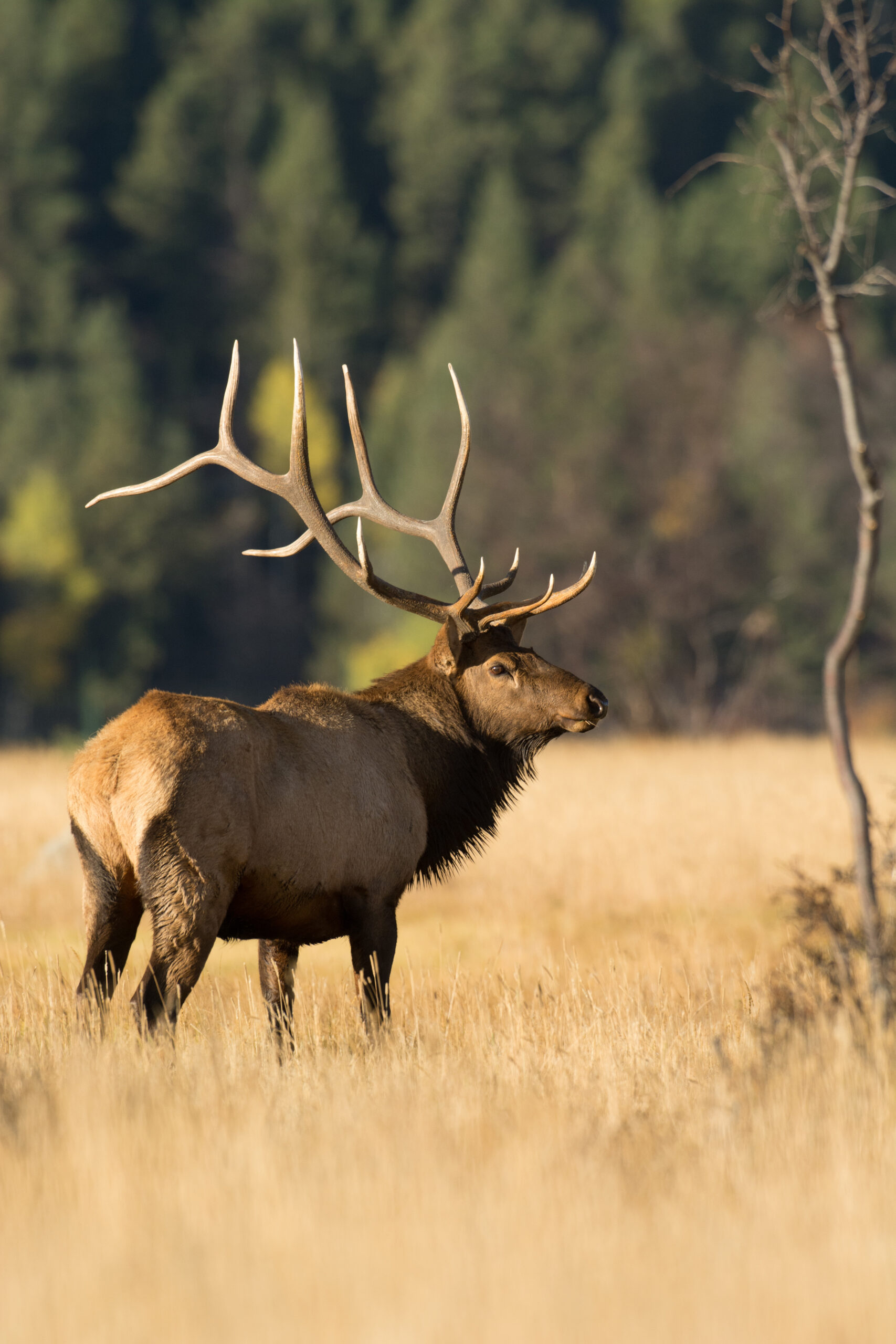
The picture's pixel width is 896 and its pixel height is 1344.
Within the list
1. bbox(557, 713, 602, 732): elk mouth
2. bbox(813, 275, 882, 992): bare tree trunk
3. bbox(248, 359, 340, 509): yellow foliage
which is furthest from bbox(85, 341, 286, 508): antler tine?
bbox(248, 359, 340, 509): yellow foliage

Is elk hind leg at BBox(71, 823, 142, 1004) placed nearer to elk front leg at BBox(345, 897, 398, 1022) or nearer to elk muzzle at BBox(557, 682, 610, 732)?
elk front leg at BBox(345, 897, 398, 1022)

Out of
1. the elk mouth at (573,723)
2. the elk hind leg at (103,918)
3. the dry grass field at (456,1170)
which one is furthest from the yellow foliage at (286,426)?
the elk hind leg at (103,918)

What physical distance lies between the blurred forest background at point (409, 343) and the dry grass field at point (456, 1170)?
2607 cm

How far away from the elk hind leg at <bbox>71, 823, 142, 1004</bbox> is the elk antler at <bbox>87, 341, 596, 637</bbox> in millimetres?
1595

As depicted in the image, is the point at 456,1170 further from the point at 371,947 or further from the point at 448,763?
the point at 448,763

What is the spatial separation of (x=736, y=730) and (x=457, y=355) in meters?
16.1

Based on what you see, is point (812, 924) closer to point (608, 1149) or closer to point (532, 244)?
point (608, 1149)

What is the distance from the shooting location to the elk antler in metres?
6.98

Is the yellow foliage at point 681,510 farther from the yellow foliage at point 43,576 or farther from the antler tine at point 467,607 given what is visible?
the antler tine at point 467,607

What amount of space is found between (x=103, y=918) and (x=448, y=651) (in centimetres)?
204

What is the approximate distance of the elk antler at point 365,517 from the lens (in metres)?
6.98

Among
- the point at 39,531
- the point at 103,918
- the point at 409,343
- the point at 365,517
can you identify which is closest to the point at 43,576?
the point at 39,531

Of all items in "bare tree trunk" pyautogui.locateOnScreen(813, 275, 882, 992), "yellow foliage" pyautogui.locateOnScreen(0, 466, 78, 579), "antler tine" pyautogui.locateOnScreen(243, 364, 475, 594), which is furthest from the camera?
"yellow foliage" pyautogui.locateOnScreen(0, 466, 78, 579)

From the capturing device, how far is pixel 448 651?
7.09 metres
